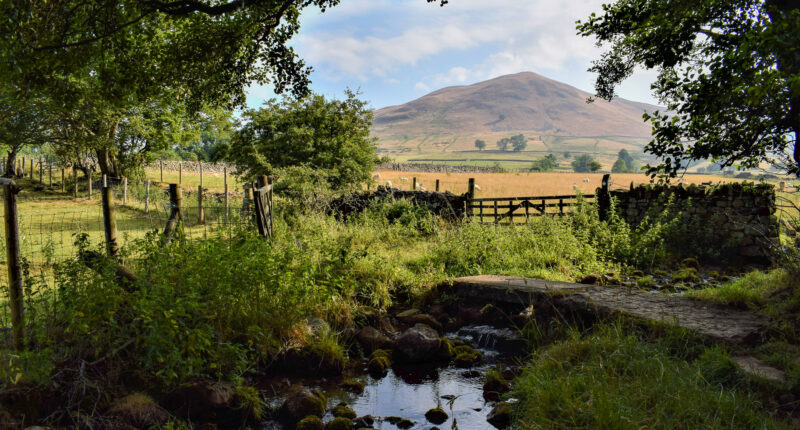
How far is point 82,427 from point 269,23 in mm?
7609

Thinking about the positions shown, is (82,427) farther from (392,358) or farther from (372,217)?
(372,217)

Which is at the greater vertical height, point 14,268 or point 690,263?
point 14,268

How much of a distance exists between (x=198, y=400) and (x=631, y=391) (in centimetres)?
379

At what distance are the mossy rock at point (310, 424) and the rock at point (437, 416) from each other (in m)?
1.03

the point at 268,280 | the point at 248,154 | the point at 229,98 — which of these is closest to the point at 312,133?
the point at 248,154

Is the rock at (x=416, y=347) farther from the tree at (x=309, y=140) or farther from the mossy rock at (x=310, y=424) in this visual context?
the tree at (x=309, y=140)

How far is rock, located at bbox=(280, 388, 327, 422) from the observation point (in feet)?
15.5

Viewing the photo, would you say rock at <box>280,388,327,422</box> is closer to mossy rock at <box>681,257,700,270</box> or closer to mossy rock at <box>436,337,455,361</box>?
mossy rock at <box>436,337,455,361</box>

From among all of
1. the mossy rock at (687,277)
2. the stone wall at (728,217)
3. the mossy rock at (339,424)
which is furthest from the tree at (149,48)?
the stone wall at (728,217)

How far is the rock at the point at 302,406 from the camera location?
4730mm

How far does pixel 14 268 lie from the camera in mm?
4652

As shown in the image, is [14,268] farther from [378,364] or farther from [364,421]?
[378,364]

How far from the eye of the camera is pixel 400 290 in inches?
340

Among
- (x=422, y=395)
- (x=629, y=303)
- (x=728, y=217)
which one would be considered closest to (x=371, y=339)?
(x=422, y=395)
